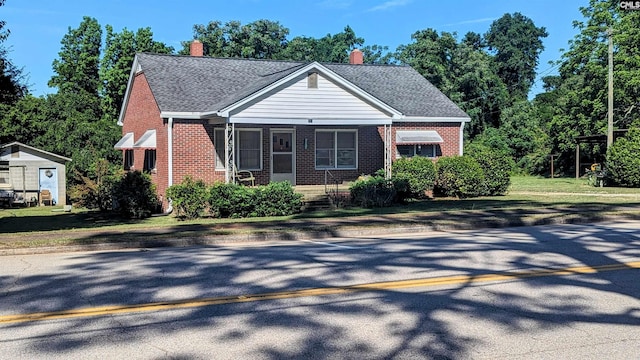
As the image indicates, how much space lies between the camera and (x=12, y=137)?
136 feet

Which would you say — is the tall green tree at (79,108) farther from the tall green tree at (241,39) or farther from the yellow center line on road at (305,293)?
the yellow center line on road at (305,293)

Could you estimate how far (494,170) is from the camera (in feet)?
87.0

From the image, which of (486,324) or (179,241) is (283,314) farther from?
(179,241)

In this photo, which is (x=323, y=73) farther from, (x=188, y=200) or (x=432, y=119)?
(x=188, y=200)

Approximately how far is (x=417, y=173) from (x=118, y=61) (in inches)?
1304

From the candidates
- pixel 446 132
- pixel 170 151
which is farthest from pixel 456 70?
pixel 170 151

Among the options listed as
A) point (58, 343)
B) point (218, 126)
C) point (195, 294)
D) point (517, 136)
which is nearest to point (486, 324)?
point (195, 294)

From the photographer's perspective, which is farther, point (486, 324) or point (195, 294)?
point (195, 294)

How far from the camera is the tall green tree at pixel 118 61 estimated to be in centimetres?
4953

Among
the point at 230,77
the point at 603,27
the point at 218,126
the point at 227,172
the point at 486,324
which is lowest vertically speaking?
the point at 486,324

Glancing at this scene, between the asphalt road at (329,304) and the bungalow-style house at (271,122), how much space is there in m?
12.4

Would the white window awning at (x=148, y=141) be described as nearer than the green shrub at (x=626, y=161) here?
Yes

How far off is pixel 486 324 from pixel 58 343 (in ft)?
12.8

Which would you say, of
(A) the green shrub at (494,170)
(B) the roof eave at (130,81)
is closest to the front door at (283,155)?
(B) the roof eave at (130,81)
